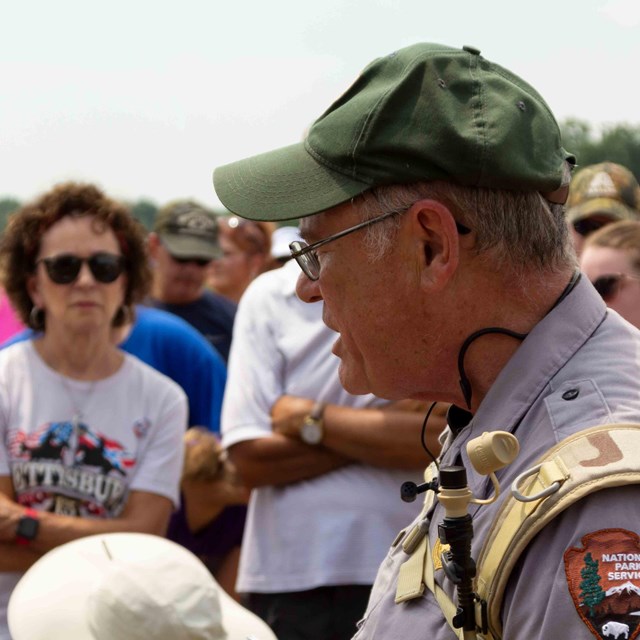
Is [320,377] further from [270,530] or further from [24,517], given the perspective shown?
[24,517]

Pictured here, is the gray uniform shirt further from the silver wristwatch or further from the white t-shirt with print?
the white t-shirt with print

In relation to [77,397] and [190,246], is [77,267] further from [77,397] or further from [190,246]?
[190,246]

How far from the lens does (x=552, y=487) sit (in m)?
1.70

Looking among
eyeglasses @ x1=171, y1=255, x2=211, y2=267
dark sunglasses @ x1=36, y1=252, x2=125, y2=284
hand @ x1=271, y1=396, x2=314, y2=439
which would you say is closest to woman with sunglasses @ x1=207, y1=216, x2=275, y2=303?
eyeglasses @ x1=171, y1=255, x2=211, y2=267

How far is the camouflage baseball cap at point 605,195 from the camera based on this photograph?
572cm

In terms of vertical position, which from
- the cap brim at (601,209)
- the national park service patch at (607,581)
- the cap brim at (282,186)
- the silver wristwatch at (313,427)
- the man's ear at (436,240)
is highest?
the cap brim at (282,186)

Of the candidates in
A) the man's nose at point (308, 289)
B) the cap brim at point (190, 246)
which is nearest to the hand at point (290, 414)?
the man's nose at point (308, 289)

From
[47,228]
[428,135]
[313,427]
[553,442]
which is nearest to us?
[553,442]

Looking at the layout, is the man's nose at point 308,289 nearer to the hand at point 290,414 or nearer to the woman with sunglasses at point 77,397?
the hand at point 290,414

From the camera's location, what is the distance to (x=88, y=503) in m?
4.31

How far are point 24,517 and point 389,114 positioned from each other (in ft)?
8.66

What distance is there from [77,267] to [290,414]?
1072mm

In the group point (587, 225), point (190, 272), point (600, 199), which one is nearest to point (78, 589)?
point (587, 225)

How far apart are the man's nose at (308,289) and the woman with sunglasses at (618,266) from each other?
163 cm
